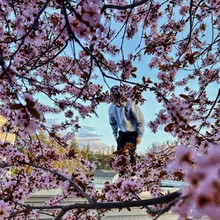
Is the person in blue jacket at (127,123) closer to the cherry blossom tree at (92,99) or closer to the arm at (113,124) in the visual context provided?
the arm at (113,124)

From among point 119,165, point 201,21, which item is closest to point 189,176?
point 119,165

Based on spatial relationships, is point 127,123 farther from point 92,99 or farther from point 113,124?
point 92,99

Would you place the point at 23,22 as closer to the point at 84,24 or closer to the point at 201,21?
the point at 84,24

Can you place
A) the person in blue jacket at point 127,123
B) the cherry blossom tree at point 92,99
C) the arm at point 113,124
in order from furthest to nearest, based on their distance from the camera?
the arm at point 113,124
the person in blue jacket at point 127,123
the cherry blossom tree at point 92,99

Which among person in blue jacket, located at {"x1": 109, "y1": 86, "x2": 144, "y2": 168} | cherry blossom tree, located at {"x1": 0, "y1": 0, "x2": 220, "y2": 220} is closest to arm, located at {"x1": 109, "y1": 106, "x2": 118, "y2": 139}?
person in blue jacket, located at {"x1": 109, "y1": 86, "x2": 144, "y2": 168}

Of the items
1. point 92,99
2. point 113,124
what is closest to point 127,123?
point 113,124

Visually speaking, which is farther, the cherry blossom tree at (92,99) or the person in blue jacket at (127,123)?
the person in blue jacket at (127,123)

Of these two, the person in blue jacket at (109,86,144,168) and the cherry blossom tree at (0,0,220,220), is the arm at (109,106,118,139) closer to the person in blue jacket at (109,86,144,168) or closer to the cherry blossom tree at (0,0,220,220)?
the person in blue jacket at (109,86,144,168)

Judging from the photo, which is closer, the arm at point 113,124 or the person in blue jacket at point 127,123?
the person in blue jacket at point 127,123

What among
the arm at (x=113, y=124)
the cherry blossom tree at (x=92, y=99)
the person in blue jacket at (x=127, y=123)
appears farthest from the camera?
the arm at (x=113, y=124)

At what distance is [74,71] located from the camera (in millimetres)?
2318

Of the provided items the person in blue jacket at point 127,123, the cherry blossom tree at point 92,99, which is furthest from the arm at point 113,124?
the cherry blossom tree at point 92,99

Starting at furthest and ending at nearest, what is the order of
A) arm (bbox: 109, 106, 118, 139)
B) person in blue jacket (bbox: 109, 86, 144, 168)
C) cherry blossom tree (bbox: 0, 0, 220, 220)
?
1. arm (bbox: 109, 106, 118, 139)
2. person in blue jacket (bbox: 109, 86, 144, 168)
3. cherry blossom tree (bbox: 0, 0, 220, 220)

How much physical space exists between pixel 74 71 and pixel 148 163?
952 mm
